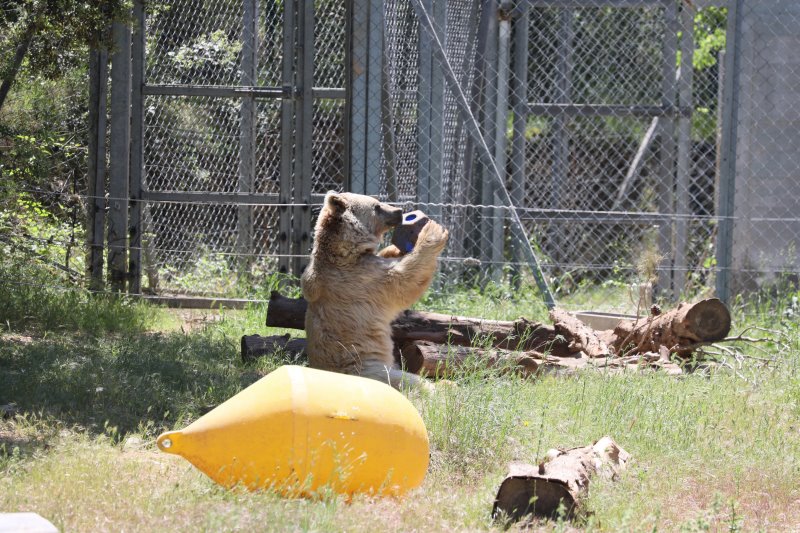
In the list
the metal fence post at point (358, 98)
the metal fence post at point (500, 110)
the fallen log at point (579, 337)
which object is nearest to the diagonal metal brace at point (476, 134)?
the metal fence post at point (358, 98)

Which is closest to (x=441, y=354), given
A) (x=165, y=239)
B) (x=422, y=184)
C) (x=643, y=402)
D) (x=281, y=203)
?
(x=643, y=402)

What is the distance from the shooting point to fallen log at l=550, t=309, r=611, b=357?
25.2 feet

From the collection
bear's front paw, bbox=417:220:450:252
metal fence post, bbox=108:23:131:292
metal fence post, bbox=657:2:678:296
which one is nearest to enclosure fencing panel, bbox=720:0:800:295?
metal fence post, bbox=657:2:678:296

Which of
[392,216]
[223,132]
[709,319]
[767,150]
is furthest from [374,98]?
[767,150]

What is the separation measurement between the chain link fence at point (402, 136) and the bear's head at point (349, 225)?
1.93 meters

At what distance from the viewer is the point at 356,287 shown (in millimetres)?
6879

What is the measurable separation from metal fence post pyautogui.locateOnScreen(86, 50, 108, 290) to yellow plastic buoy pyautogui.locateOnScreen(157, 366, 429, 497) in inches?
266

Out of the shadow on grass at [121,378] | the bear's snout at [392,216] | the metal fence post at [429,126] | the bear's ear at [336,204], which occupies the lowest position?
the shadow on grass at [121,378]

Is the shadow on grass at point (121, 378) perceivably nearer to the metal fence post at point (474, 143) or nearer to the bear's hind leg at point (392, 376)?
the bear's hind leg at point (392, 376)

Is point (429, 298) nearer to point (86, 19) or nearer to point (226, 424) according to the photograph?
point (86, 19)

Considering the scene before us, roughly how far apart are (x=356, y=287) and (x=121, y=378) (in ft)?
5.51

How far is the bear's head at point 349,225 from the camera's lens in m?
6.98

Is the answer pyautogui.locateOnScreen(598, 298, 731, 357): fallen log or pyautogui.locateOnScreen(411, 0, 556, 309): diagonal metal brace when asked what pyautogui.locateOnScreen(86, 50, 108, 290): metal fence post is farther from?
pyautogui.locateOnScreen(598, 298, 731, 357): fallen log

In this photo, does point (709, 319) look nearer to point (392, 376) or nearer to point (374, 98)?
A: point (392, 376)
